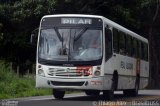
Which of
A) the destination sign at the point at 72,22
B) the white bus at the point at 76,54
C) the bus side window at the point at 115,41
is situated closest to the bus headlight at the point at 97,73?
the white bus at the point at 76,54

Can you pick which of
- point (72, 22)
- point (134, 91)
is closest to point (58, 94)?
point (72, 22)

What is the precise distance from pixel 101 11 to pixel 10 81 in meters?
13.6

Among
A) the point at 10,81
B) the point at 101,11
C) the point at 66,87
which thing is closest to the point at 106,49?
the point at 66,87

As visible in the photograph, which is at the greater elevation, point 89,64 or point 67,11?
point 67,11

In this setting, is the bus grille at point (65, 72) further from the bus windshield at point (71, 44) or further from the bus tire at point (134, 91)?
the bus tire at point (134, 91)

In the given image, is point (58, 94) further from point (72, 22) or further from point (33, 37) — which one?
point (72, 22)

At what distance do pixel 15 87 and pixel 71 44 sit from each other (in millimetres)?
7437

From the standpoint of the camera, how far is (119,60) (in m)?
23.6

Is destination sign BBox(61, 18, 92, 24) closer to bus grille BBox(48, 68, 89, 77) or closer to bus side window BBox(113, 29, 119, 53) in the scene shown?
bus side window BBox(113, 29, 119, 53)

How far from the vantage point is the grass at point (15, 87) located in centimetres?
2643

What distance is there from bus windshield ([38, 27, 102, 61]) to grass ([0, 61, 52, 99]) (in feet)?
14.1

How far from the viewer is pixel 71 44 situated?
21.2 m

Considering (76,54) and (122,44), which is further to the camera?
(122,44)

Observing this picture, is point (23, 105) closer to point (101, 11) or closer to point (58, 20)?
point (58, 20)
